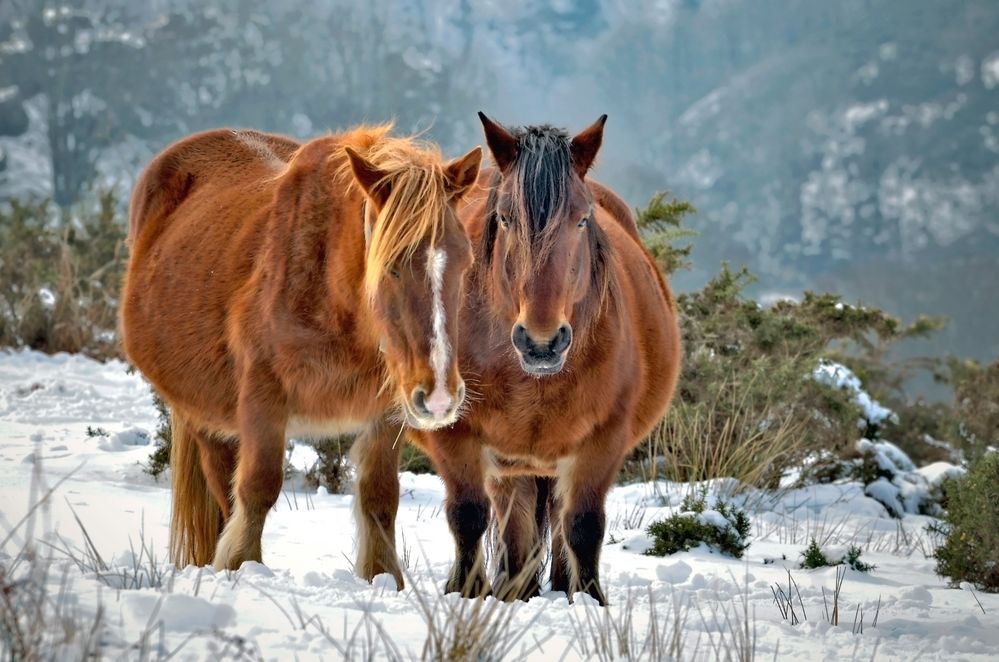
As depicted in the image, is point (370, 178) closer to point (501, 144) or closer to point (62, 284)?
point (501, 144)

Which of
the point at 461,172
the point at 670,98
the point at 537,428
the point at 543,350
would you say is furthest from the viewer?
the point at 670,98

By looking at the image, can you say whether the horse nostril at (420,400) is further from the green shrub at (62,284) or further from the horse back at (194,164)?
the green shrub at (62,284)

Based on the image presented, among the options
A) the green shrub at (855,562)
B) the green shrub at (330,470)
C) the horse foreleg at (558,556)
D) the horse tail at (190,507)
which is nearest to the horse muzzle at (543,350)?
the horse foreleg at (558,556)

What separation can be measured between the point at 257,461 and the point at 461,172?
4.69 ft

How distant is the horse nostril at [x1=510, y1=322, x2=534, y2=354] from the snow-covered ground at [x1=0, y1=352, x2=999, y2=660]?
963mm

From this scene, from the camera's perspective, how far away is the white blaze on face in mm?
3455

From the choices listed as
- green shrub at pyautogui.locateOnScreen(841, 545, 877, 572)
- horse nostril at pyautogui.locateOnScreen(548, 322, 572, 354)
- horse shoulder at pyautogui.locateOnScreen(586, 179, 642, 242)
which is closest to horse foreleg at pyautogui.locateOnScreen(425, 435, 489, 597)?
horse nostril at pyautogui.locateOnScreen(548, 322, 572, 354)

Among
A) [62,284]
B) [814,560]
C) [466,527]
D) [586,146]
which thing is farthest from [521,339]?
[62,284]

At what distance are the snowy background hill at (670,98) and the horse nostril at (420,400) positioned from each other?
199 feet

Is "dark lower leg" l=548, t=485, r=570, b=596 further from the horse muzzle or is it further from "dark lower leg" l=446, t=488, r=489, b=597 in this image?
the horse muzzle

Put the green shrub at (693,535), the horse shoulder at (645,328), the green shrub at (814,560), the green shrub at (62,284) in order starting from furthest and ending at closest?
1. the green shrub at (62,284)
2. the green shrub at (693,535)
3. the green shrub at (814,560)
4. the horse shoulder at (645,328)

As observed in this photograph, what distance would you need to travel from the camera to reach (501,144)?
168 inches

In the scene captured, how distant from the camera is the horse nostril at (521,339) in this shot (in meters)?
3.82

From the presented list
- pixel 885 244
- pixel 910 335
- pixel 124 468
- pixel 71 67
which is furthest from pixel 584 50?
pixel 124 468
